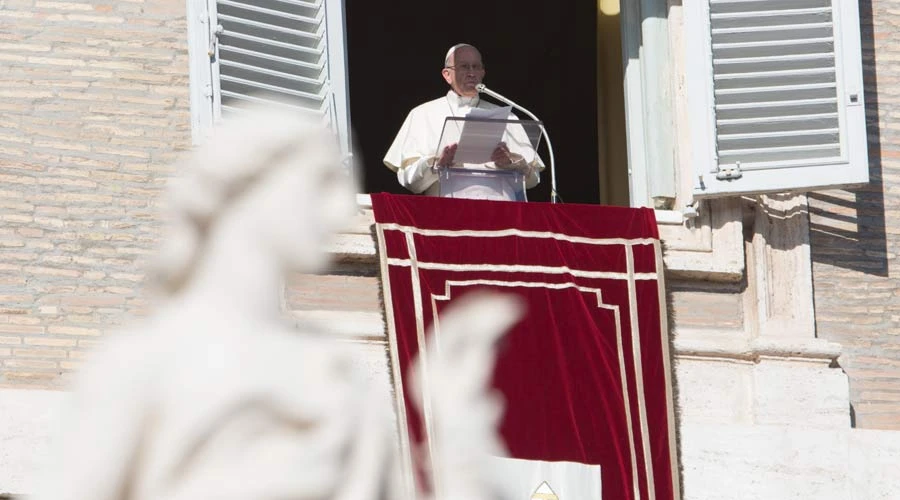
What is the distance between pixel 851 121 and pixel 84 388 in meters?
6.54

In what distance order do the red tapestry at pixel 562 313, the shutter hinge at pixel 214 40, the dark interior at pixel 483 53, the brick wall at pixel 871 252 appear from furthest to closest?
the dark interior at pixel 483 53 → the brick wall at pixel 871 252 → the shutter hinge at pixel 214 40 → the red tapestry at pixel 562 313

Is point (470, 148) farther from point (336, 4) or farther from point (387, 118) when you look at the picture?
point (387, 118)

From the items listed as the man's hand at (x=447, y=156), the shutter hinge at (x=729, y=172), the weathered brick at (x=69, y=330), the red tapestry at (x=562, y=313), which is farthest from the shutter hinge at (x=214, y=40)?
the shutter hinge at (x=729, y=172)

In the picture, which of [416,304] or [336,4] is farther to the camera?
[336,4]

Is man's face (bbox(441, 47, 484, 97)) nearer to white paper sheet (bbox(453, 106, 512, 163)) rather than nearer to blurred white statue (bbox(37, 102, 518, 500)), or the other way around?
white paper sheet (bbox(453, 106, 512, 163))

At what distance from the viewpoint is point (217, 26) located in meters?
8.16

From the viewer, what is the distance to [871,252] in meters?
8.67

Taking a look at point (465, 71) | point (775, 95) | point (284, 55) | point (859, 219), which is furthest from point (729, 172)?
point (284, 55)

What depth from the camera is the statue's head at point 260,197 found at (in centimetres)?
222

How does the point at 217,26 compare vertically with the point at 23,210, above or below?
above

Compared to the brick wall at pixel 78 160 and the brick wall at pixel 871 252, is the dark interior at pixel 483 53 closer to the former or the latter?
the brick wall at pixel 871 252

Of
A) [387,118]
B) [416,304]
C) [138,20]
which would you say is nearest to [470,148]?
[416,304]

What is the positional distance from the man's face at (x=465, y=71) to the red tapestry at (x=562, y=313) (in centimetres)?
114

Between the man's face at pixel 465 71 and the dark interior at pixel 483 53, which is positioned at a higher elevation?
the dark interior at pixel 483 53
